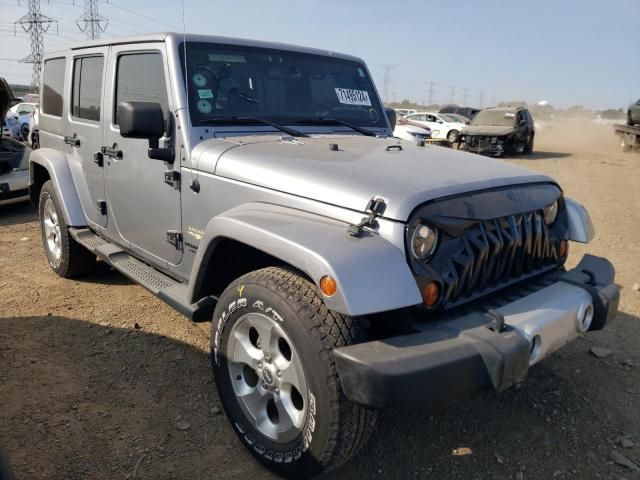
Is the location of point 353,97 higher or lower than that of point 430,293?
higher

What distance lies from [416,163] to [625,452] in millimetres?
1846

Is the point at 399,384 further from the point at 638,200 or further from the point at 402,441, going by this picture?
the point at 638,200

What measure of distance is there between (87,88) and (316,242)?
3.08 metres

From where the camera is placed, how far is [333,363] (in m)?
2.10

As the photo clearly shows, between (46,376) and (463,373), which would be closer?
(463,373)

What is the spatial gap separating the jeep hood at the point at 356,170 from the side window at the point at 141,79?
0.59 metres

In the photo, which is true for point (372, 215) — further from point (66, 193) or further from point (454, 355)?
point (66, 193)

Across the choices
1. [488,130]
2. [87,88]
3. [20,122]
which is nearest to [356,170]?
[87,88]

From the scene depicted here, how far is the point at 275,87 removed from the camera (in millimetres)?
3543

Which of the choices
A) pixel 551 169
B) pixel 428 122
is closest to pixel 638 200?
pixel 551 169

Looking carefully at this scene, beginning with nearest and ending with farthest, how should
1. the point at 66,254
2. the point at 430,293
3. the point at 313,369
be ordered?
1. the point at 313,369
2. the point at 430,293
3. the point at 66,254

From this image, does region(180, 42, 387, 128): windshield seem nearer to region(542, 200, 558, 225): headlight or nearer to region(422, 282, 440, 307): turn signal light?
region(542, 200, 558, 225): headlight

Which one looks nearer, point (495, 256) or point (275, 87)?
point (495, 256)

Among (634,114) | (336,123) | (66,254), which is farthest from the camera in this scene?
(634,114)
